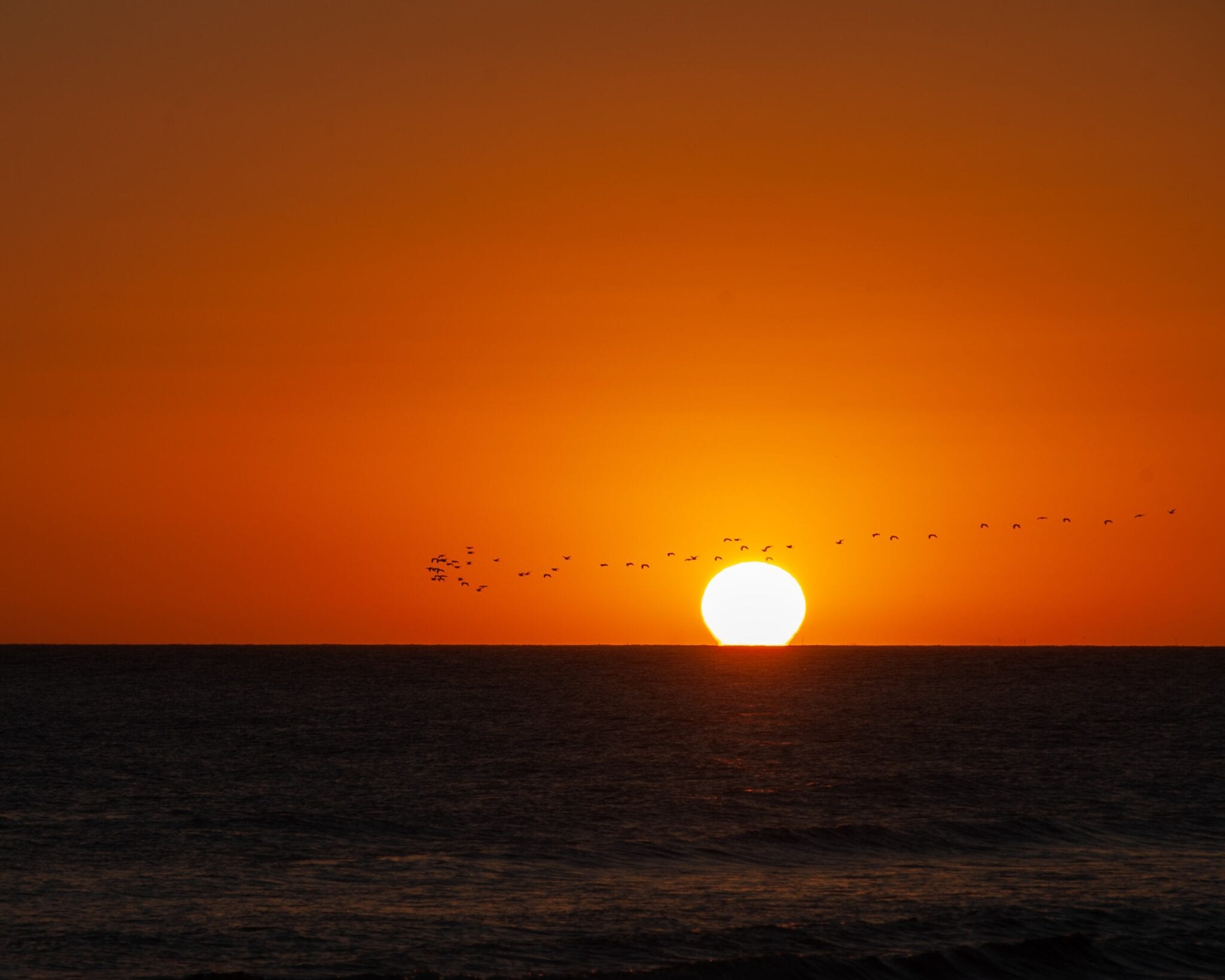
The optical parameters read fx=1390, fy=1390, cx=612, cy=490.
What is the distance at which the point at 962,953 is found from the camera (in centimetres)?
3547

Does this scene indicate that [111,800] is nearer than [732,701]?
Yes

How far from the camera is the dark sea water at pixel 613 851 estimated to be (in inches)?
1394

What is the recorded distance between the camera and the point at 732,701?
14462cm

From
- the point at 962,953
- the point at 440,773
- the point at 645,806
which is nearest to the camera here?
the point at 962,953

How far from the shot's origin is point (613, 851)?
165 ft

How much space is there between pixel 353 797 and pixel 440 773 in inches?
458

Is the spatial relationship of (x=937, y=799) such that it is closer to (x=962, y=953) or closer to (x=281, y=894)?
(x=962, y=953)

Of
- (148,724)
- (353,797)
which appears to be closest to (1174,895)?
(353,797)

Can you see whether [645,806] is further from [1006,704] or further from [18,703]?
[18,703]

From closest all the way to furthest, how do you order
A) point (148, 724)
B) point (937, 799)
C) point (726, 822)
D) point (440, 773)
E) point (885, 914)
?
point (885, 914)
point (726, 822)
point (937, 799)
point (440, 773)
point (148, 724)

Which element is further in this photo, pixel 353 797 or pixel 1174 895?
pixel 353 797

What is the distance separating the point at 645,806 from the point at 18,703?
97.1 metres

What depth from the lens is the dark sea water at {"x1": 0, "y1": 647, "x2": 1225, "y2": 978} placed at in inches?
1394

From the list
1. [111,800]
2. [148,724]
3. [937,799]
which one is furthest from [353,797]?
[148,724]
